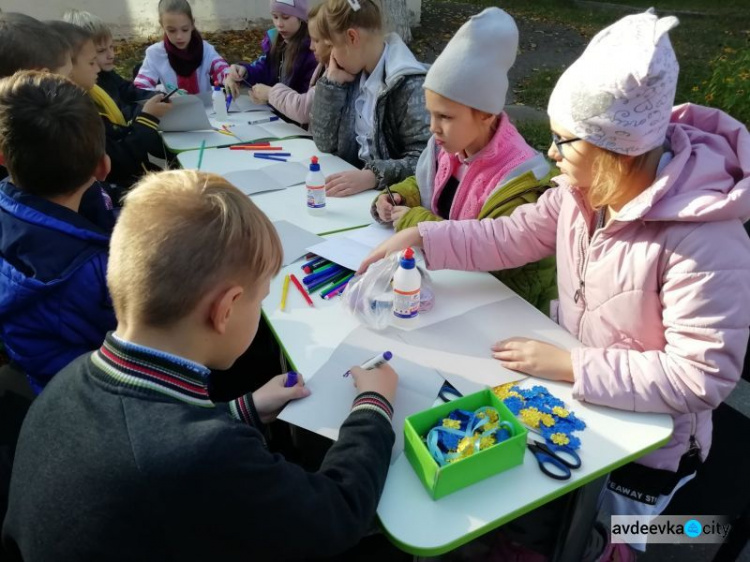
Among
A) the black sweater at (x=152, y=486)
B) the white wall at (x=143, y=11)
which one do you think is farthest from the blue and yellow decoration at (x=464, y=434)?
the white wall at (x=143, y=11)

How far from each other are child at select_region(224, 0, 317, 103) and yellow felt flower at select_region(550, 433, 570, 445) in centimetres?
308

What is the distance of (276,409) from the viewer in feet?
4.45

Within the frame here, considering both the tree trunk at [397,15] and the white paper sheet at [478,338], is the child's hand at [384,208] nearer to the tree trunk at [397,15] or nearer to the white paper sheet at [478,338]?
the white paper sheet at [478,338]

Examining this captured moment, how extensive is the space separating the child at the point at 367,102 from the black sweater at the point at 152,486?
1699 mm

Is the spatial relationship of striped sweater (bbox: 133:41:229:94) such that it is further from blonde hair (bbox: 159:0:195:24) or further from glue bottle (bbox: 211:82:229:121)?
glue bottle (bbox: 211:82:229:121)

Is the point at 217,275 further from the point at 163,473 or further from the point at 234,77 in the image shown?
the point at 234,77

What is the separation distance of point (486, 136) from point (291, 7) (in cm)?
217

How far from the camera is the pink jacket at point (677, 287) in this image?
4.00 feet

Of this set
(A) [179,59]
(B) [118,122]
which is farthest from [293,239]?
(A) [179,59]

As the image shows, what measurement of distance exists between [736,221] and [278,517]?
1.17 meters

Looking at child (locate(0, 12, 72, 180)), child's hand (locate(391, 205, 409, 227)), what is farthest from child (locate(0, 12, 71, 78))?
child's hand (locate(391, 205, 409, 227))

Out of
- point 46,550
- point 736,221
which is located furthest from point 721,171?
point 46,550

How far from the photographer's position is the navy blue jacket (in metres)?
1.53

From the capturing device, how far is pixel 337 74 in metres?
2.90
